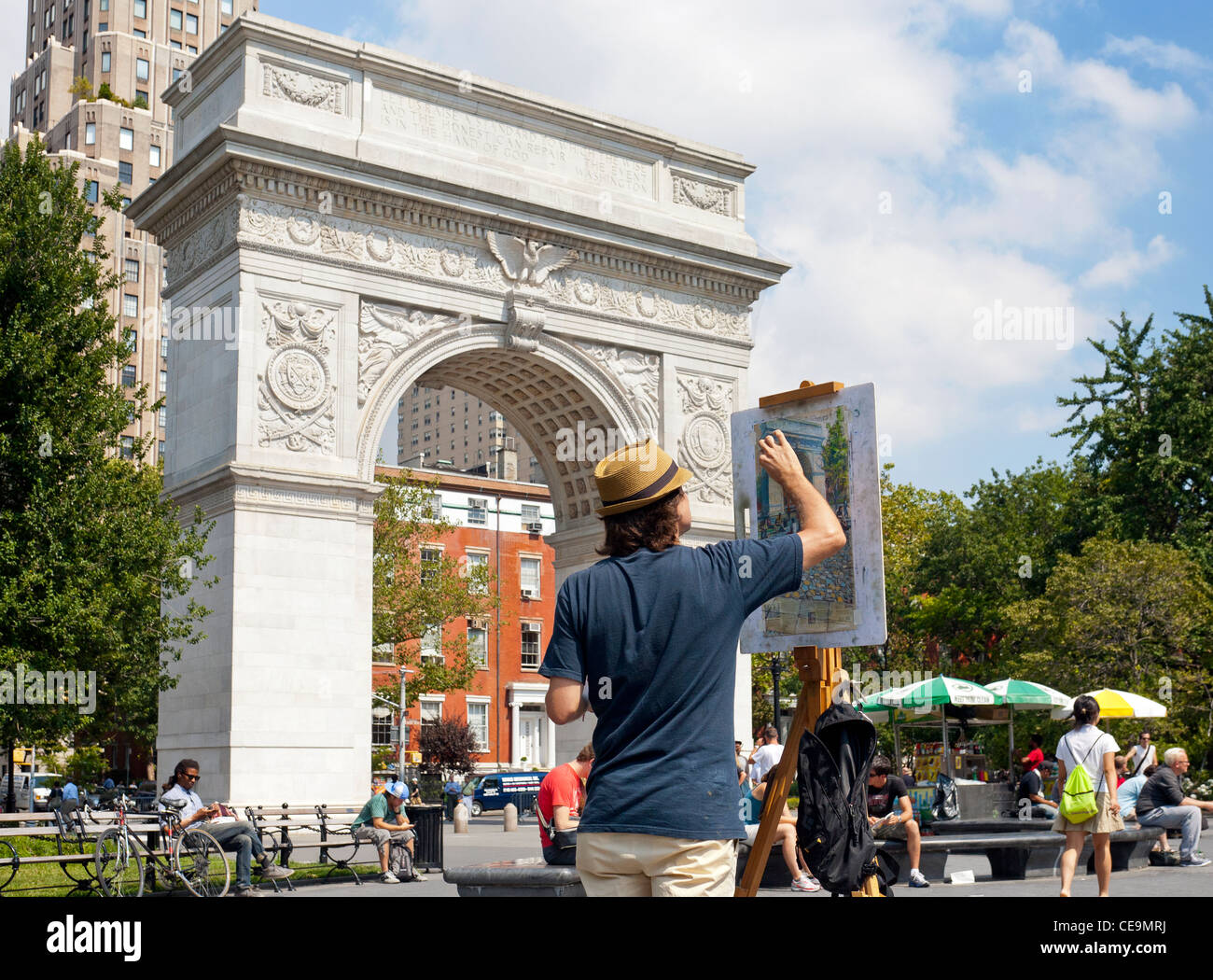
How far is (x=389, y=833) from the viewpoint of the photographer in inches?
696

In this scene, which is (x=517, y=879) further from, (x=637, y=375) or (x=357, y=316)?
(x=637, y=375)

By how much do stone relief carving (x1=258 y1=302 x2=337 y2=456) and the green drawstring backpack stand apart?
1689 cm

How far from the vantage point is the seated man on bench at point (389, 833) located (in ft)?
57.5

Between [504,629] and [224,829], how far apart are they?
44.6 m

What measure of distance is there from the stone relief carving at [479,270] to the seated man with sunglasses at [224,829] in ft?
38.8

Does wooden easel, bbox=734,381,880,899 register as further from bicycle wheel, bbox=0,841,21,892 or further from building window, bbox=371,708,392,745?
building window, bbox=371,708,392,745

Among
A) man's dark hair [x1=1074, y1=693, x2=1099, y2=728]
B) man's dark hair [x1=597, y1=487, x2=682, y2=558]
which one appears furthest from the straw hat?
man's dark hair [x1=1074, y1=693, x2=1099, y2=728]

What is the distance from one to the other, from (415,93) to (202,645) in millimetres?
11929

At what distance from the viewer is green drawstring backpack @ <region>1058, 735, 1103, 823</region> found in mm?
11383

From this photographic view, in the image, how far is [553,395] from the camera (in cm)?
3012

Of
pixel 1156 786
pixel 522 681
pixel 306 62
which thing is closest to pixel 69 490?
pixel 306 62
